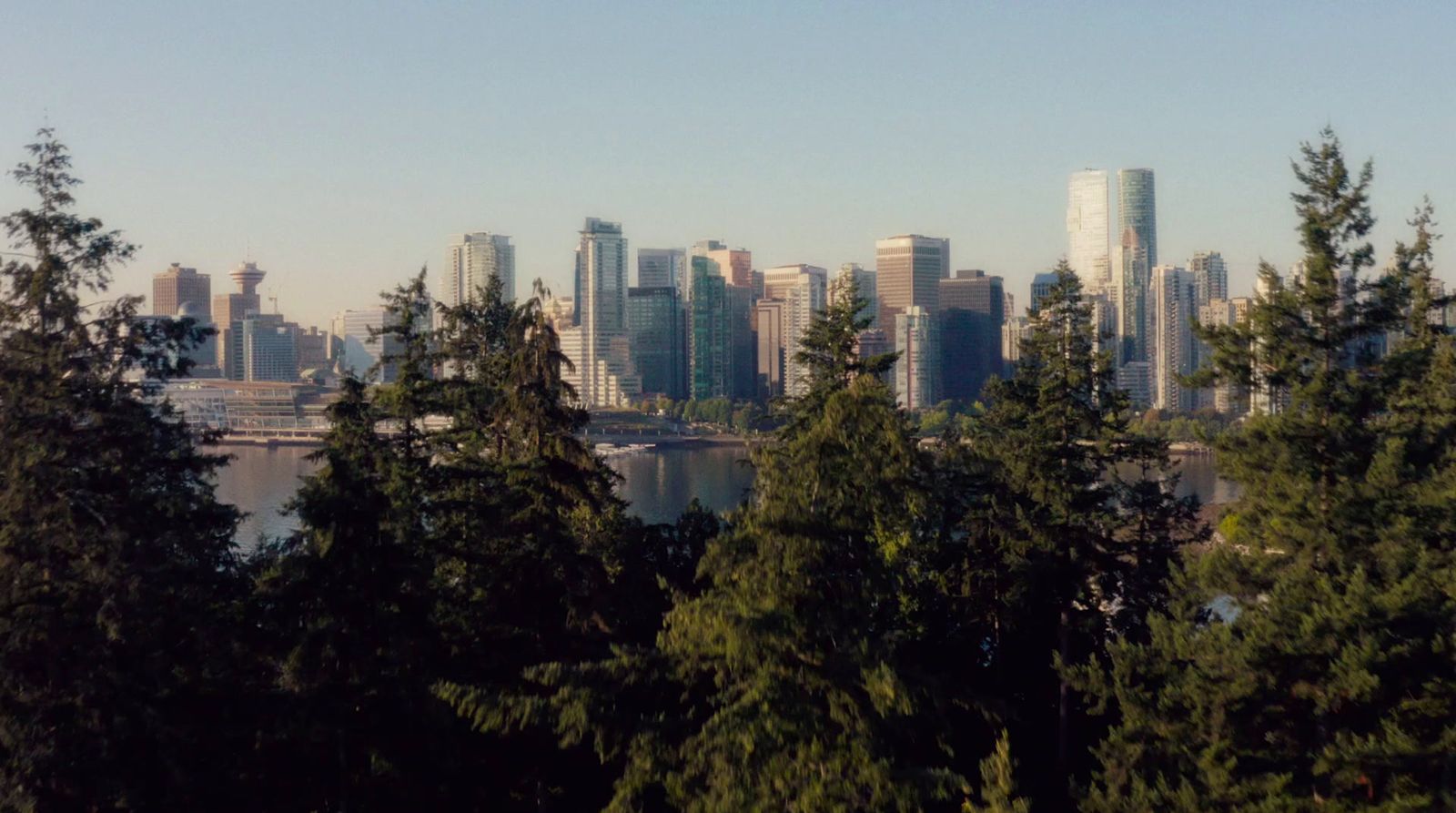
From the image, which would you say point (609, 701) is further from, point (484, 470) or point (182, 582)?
point (484, 470)

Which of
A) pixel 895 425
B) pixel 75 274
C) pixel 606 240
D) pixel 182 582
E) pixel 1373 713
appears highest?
pixel 606 240

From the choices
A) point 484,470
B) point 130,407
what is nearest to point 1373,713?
point 484,470

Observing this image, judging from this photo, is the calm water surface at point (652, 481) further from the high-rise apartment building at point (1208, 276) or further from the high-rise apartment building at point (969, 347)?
the high-rise apartment building at point (1208, 276)

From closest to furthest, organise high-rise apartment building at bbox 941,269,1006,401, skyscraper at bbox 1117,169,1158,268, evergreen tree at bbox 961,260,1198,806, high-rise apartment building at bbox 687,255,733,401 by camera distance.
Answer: evergreen tree at bbox 961,260,1198,806 → high-rise apartment building at bbox 941,269,1006,401 → high-rise apartment building at bbox 687,255,733,401 → skyscraper at bbox 1117,169,1158,268

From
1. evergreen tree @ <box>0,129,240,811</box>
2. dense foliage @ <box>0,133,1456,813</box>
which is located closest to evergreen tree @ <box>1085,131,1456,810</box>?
dense foliage @ <box>0,133,1456,813</box>

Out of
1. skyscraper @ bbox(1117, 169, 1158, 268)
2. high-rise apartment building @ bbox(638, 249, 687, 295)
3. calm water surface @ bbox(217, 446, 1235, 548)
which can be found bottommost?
calm water surface @ bbox(217, 446, 1235, 548)

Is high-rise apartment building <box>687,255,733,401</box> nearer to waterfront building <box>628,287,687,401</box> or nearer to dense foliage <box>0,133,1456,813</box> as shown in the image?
waterfront building <box>628,287,687,401</box>
